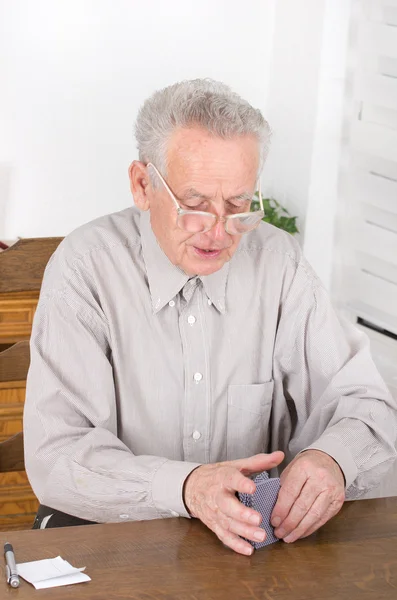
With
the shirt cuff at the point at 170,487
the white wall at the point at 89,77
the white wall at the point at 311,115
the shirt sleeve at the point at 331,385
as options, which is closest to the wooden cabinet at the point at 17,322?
the white wall at the point at 89,77

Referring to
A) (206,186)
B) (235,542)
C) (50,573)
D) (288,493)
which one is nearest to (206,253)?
(206,186)

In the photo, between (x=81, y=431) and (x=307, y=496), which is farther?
(x=81, y=431)

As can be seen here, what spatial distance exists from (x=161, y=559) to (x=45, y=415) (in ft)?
1.54

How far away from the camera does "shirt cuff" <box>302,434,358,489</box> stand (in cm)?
183

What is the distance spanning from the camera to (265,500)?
1.65 meters

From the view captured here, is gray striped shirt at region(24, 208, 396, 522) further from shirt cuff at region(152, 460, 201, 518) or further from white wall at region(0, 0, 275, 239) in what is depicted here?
white wall at region(0, 0, 275, 239)

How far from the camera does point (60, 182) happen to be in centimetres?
384

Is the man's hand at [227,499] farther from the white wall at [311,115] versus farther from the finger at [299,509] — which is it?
the white wall at [311,115]

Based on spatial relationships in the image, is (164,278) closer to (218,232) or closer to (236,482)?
(218,232)

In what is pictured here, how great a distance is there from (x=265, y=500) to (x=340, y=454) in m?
0.25

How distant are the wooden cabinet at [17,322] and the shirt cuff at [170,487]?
121 centimetres

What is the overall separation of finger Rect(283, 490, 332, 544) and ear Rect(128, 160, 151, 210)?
707 millimetres

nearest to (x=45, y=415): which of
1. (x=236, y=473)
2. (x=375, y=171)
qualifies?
(x=236, y=473)

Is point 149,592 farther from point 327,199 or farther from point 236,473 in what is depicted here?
point 327,199
